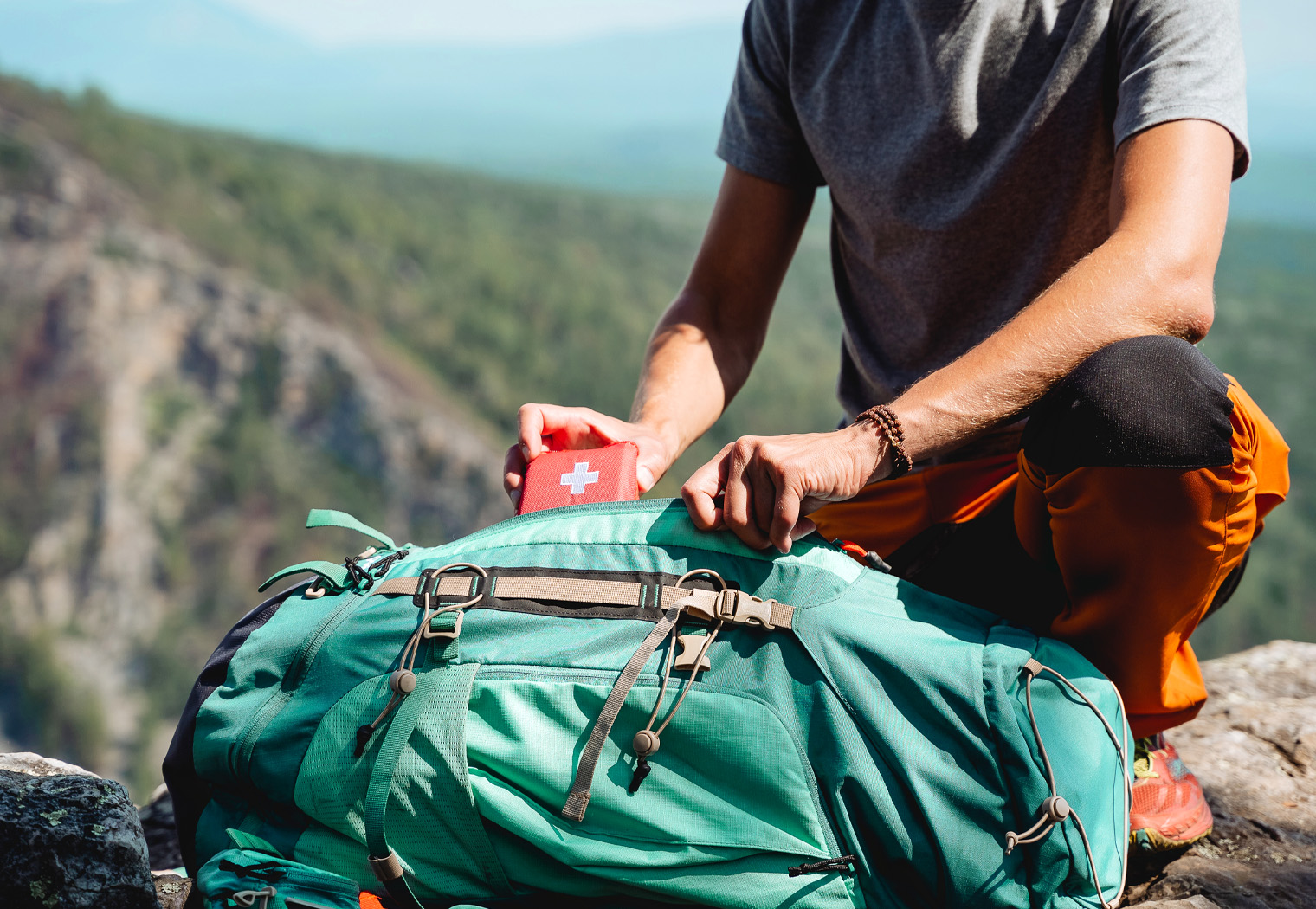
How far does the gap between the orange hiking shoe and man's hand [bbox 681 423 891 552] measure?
667 millimetres

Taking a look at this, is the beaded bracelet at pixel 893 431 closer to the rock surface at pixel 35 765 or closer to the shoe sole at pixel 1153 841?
the shoe sole at pixel 1153 841

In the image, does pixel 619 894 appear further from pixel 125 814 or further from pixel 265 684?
pixel 125 814

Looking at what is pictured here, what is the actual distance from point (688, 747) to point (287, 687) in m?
0.53

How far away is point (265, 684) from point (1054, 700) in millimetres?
995

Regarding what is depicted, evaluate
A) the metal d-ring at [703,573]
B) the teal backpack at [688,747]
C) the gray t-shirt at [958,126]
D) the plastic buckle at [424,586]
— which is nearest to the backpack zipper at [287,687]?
the teal backpack at [688,747]

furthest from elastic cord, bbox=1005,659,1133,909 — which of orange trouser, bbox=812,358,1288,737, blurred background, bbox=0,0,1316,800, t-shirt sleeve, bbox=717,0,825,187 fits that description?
blurred background, bbox=0,0,1316,800

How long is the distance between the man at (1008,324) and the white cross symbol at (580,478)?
0.11m

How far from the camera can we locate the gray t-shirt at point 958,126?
1.36 m

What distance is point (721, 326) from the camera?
6.21 feet

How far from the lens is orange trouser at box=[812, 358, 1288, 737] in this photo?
3.63 ft

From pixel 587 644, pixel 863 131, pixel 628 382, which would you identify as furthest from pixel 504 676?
pixel 628 382

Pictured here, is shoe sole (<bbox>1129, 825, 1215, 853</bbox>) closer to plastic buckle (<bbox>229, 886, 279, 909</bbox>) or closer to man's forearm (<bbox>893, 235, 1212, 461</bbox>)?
man's forearm (<bbox>893, 235, 1212, 461</bbox>)

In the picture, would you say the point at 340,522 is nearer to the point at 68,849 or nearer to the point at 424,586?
the point at 424,586

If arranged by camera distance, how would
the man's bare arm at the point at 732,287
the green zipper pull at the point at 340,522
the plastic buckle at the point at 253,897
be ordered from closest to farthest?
the plastic buckle at the point at 253,897
the green zipper pull at the point at 340,522
the man's bare arm at the point at 732,287
